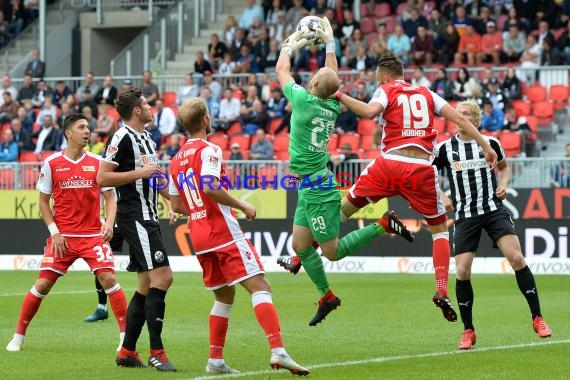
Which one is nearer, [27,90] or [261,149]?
[261,149]

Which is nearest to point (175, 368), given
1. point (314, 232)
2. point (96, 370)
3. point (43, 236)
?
point (96, 370)

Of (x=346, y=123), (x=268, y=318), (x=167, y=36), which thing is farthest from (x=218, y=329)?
(x=167, y=36)

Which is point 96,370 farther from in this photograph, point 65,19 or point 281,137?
point 65,19

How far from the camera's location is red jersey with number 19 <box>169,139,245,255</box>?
927 centimetres

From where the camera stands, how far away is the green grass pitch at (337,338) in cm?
974

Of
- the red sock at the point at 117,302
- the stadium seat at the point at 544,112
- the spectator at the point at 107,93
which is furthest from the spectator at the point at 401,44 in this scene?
the red sock at the point at 117,302

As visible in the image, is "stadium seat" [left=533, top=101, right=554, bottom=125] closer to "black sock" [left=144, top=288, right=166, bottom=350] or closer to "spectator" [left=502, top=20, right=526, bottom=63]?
"spectator" [left=502, top=20, right=526, bottom=63]

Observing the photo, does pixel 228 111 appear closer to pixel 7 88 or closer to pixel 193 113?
pixel 7 88

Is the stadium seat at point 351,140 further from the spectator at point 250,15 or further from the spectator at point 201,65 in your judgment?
the spectator at point 250,15

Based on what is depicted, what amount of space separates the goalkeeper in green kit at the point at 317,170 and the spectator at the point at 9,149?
58.7 ft

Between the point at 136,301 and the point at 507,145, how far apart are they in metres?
15.7

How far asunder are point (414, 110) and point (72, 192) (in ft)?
11.3

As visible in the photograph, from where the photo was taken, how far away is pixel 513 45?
2759cm

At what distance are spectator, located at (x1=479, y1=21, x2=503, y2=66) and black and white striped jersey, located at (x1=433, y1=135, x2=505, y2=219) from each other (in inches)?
637
